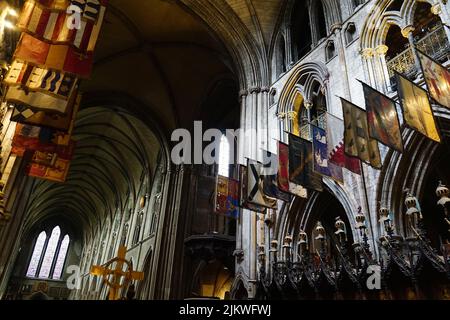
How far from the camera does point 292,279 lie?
343 inches

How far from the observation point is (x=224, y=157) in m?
19.9

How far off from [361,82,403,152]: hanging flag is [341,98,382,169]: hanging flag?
15.0 inches

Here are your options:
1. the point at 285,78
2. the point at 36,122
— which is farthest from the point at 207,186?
the point at 36,122

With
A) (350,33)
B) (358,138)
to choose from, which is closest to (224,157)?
(350,33)

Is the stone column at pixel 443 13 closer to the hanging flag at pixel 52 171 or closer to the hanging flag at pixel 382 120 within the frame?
the hanging flag at pixel 382 120

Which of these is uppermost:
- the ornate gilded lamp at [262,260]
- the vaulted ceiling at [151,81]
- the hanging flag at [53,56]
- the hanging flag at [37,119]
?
the vaulted ceiling at [151,81]

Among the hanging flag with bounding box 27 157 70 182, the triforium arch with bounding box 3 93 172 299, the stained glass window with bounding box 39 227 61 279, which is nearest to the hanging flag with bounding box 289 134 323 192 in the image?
the hanging flag with bounding box 27 157 70 182

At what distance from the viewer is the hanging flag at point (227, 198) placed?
11258mm

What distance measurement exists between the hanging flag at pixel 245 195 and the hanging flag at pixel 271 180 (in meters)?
0.59

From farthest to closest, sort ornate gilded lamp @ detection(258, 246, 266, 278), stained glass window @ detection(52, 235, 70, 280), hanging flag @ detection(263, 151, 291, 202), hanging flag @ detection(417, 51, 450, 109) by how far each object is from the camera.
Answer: stained glass window @ detection(52, 235, 70, 280)
ornate gilded lamp @ detection(258, 246, 266, 278)
hanging flag @ detection(263, 151, 291, 202)
hanging flag @ detection(417, 51, 450, 109)

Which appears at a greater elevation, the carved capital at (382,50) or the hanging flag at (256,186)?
the carved capital at (382,50)

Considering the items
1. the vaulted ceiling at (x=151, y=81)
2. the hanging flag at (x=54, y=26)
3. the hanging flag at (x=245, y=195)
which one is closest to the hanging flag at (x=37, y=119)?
the hanging flag at (x=54, y=26)

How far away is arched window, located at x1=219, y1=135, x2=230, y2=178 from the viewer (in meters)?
19.5

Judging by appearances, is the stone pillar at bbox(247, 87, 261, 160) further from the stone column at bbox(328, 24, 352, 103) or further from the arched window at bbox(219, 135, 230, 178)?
the arched window at bbox(219, 135, 230, 178)
